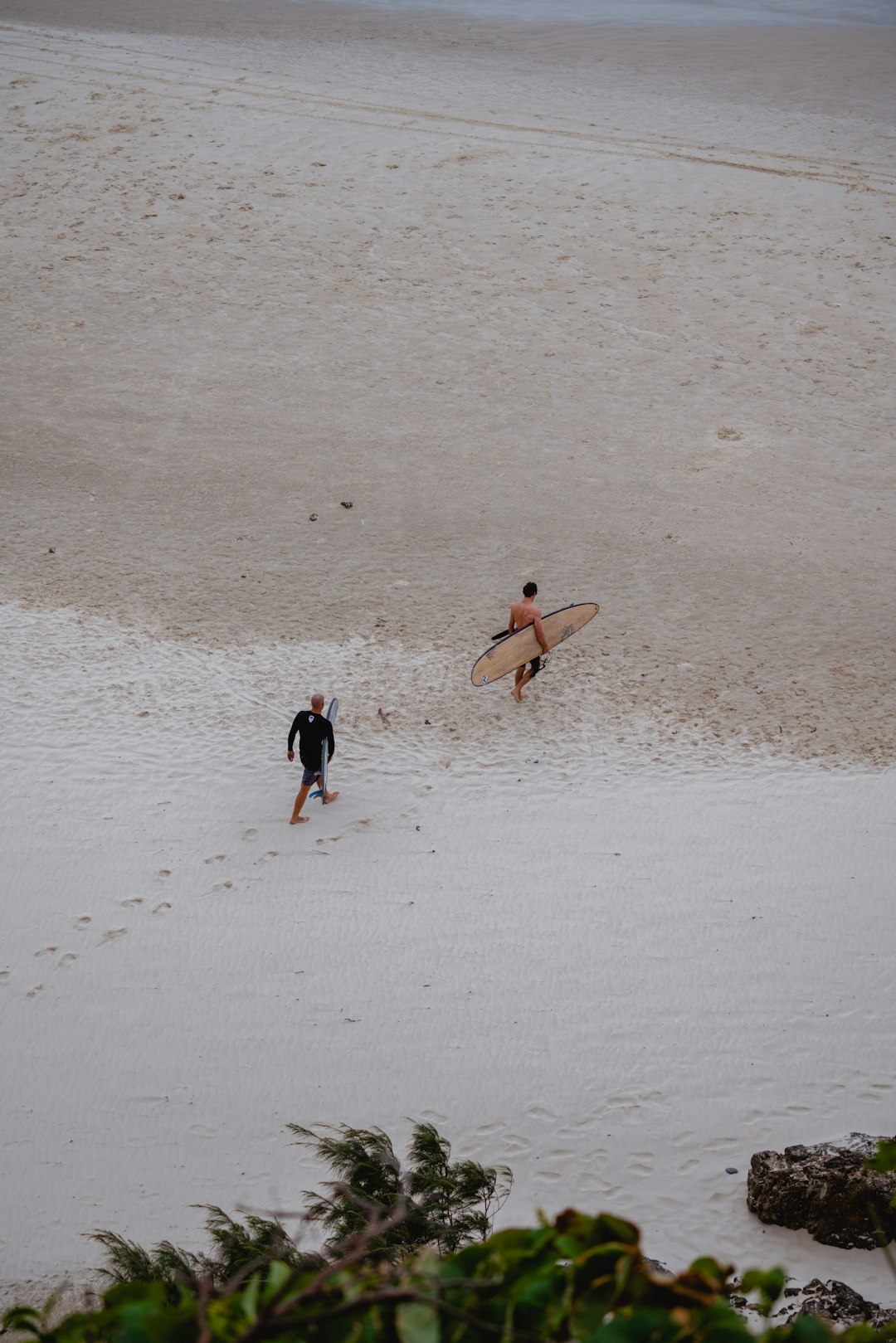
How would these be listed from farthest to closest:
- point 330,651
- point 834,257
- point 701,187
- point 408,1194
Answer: point 701,187, point 834,257, point 330,651, point 408,1194

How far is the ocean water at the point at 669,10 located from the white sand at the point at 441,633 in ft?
27.3

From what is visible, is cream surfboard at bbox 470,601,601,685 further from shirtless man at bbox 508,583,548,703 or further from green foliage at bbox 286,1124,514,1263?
green foliage at bbox 286,1124,514,1263

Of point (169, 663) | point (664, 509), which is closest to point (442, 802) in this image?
point (169, 663)

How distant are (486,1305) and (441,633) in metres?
11.0

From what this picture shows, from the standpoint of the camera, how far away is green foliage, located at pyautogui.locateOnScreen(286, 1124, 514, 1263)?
570 centimetres

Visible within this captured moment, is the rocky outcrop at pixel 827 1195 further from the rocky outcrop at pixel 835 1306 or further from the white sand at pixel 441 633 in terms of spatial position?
the rocky outcrop at pixel 835 1306

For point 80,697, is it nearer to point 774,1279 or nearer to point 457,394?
point 457,394

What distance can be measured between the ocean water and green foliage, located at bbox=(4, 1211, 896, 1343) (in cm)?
3917

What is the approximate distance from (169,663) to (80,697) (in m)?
1.12

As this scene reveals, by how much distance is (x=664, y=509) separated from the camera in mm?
15727

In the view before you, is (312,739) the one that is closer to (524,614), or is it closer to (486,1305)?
(524,614)

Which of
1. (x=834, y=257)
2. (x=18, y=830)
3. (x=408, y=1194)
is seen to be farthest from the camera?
(x=834, y=257)

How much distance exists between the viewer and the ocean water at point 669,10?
34656 millimetres

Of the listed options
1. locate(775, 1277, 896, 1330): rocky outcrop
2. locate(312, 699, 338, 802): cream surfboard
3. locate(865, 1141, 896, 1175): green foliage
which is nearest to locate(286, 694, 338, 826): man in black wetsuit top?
locate(312, 699, 338, 802): cream surfboard
